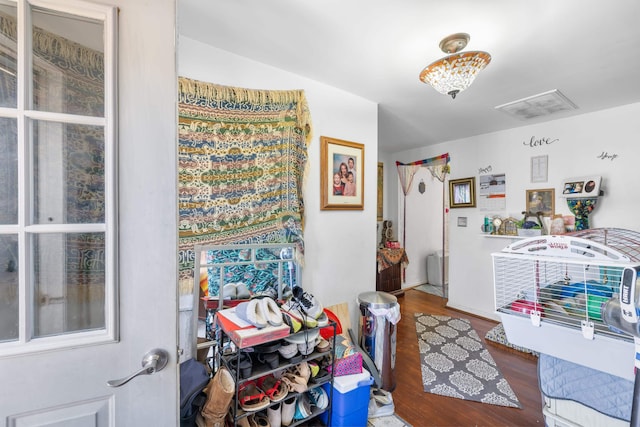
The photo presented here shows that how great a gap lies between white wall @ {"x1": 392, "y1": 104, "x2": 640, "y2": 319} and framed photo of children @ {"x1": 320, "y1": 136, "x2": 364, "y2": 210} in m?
2.07

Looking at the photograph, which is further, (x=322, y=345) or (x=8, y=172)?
(x=322, y=345)

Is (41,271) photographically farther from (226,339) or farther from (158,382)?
(226,339)

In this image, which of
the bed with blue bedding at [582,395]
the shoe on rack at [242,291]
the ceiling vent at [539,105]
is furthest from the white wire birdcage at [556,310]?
the ceiling vent at [539,105]

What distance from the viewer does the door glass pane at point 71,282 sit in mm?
687

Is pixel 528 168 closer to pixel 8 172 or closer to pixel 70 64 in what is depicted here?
pixel 70 64

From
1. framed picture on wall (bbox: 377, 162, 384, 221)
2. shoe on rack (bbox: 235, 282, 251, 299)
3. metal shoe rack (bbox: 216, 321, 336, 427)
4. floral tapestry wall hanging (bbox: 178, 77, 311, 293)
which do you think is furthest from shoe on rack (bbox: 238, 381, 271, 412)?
framed picture on wall (bbox: 377, 162, 384, 221)

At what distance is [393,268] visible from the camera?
409 centimetres

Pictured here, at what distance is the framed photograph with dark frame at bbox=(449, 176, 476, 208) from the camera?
3463 millimetres

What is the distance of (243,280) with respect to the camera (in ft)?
5.57

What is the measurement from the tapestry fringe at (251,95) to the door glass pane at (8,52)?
0.84 meters

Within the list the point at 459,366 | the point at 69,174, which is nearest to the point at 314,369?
the point at 69,174

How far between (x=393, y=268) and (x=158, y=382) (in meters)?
3.76

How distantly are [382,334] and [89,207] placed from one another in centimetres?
193

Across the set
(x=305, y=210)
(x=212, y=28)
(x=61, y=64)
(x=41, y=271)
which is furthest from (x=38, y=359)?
(x=212, y=28)
